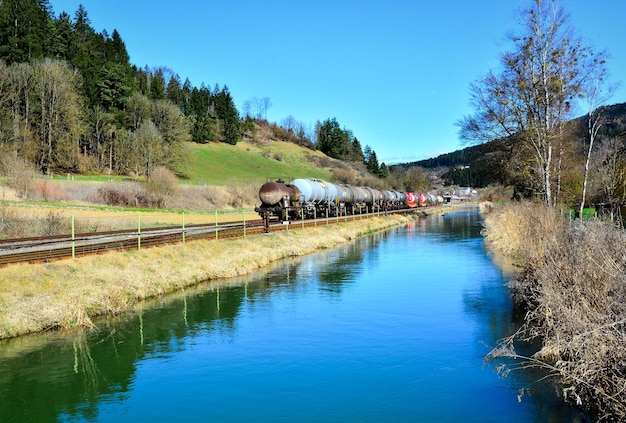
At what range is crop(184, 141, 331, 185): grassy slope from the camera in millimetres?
95875

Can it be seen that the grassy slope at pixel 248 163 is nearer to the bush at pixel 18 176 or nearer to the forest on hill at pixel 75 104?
the forest on hill at pixel 75 104

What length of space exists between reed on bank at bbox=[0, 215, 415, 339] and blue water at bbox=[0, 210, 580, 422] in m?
0.64

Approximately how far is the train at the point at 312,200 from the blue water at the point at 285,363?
1494 centimetres

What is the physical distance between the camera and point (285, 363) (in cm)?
1023

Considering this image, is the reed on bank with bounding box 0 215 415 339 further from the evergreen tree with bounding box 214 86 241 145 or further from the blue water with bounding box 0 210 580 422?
the evergreen tree with bounding box 214 86 241 145

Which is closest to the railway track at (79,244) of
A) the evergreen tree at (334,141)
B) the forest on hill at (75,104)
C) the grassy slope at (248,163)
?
the forest on hill at (75,104)

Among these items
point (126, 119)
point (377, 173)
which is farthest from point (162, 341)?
point (377, 173)

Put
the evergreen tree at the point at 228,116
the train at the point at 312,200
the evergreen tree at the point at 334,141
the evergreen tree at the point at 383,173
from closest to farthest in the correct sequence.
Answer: the train at the point at 312,200
the evergreen tree at the point at 228,116
the evergreen tree at the point at 383,173
the evergreen tree at the point at 334,141

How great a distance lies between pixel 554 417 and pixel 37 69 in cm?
7396

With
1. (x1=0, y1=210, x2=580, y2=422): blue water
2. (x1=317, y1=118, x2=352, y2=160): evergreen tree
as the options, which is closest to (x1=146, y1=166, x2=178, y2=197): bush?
(x1=0, y1=210, x2=580, y2=422): blue water

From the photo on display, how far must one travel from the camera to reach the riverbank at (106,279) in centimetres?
1226

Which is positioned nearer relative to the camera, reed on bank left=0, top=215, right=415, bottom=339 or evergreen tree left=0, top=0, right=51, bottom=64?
reed on bank left=0, top=215, right=415, bottom=339

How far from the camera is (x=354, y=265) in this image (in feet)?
78.8

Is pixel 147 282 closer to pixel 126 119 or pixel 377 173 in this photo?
pixel 126 119
